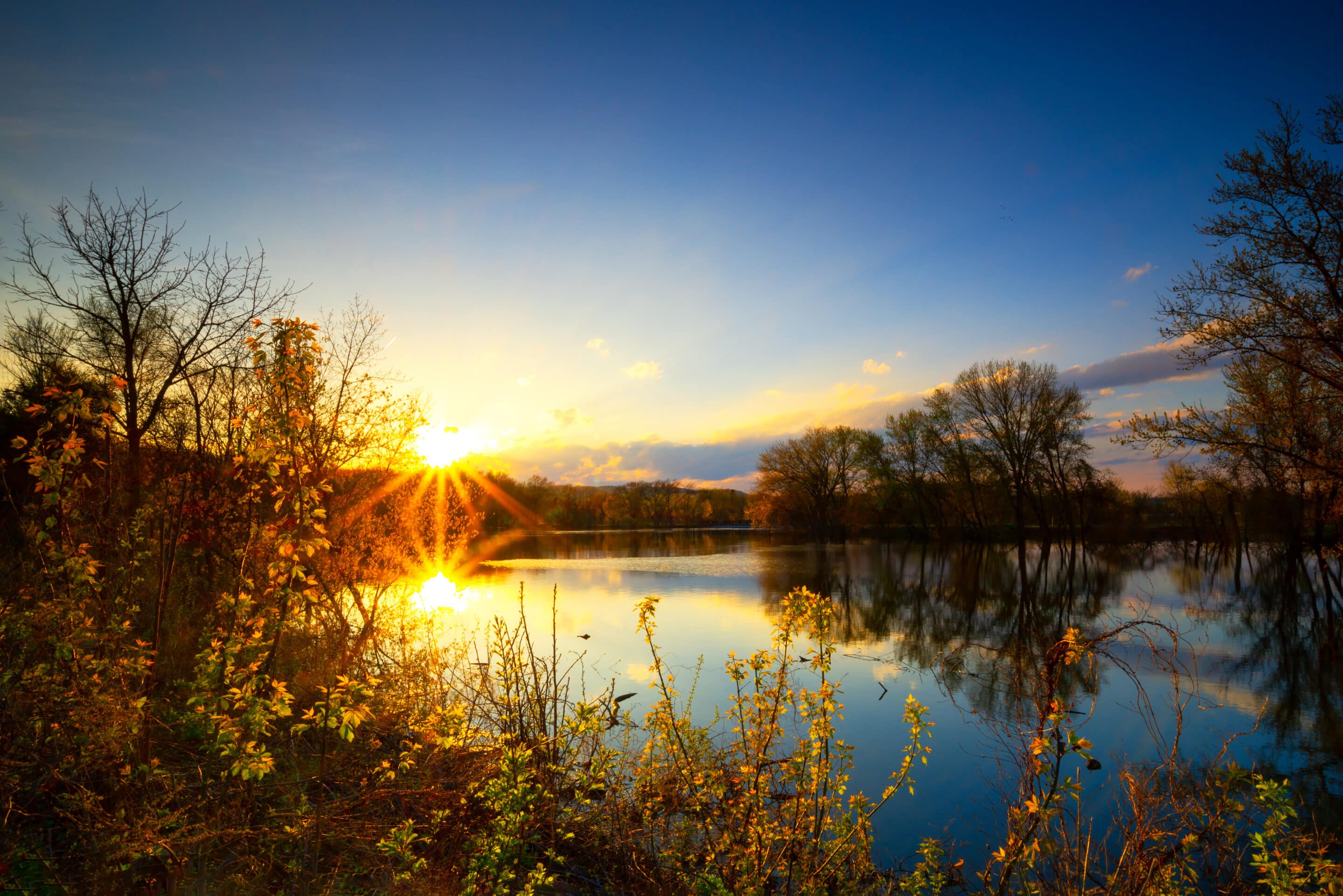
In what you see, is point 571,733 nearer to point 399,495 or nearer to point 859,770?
point 859,770

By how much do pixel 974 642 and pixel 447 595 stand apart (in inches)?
702

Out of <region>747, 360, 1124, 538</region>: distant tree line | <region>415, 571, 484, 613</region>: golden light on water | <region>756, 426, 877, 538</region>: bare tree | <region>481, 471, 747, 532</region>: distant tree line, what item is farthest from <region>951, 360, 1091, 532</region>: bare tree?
<region>481, 471, 747, 532</region>: distant tree line

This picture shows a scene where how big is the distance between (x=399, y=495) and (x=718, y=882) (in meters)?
13.3

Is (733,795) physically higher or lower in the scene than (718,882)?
lower

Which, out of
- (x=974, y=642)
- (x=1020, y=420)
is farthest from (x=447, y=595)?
(x=1020, y=420)

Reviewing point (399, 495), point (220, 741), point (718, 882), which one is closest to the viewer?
point (220, 741)

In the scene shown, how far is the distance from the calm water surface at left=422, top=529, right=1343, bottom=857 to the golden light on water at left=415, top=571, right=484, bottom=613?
35 cm

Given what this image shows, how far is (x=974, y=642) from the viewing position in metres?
15.0

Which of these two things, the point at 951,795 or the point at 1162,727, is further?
the point at 1162,727

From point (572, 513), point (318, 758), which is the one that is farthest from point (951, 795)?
point (572, 513)

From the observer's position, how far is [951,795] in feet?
25.3

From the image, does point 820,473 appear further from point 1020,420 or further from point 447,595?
point 447,595

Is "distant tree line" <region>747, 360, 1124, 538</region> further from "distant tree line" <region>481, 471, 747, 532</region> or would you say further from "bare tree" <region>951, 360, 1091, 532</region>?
"distant tree line" <region>481, 471, 747, 532</region>

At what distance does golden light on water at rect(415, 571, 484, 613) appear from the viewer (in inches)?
799
